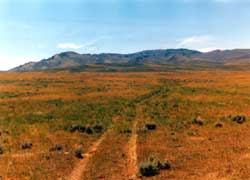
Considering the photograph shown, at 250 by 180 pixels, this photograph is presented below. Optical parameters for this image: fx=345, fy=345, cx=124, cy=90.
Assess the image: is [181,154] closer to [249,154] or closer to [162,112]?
[249,154]

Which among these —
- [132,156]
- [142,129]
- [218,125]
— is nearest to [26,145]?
[132,156]

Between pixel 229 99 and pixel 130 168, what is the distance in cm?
3327

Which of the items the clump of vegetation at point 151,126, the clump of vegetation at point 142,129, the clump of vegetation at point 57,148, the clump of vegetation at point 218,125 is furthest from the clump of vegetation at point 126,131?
the clump of vegetation at point 218,125

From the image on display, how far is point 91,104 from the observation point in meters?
46.7

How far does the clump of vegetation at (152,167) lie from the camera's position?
18.6 m

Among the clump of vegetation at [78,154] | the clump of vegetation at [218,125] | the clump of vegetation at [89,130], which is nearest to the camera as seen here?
the clump of vegetation at [78,154]

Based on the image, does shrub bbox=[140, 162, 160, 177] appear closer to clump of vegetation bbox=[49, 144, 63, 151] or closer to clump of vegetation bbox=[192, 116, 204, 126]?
clump of vegetation bbox=[49, 144, 63, 151]

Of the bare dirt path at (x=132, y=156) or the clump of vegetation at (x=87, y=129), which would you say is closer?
the bare dirt path at (x=132, y=156)

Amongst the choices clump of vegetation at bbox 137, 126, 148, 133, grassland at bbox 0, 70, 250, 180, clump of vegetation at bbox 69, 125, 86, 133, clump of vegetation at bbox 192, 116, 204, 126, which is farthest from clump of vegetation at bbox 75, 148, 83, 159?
clump of vegetation at bbox 192, 116, 204, 126

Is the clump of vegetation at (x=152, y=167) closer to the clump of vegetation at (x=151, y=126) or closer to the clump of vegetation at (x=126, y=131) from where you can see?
the clump of vegetation at (x=126, y=131)

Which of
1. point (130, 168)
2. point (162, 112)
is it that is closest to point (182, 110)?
point (162, 112)

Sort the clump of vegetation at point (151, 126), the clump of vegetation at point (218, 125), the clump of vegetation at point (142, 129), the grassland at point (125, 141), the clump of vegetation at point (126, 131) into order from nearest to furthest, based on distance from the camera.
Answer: the grassland at point (125, 141) < the clump of vegetation at point (126, 131) < the clump of vegetation at point (142, 129) < the clump of vegetation at point (151, 126) < the clump of vegetation at point (218, 125)

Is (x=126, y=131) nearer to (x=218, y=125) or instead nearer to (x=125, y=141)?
(x=125, y=141)

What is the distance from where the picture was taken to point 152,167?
18797 mm
